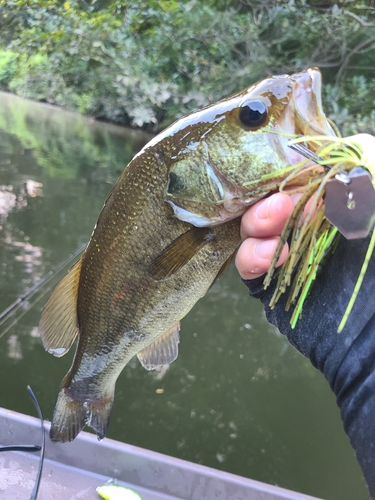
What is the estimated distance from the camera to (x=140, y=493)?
1.93 metres

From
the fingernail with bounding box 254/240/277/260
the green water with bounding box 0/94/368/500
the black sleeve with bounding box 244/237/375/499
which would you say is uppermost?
the fingernail with bounding box 254/240/277/260

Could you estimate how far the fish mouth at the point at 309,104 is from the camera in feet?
2.92

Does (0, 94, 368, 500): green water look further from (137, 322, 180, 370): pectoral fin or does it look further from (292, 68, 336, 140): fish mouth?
(292, 68, 336, 140): fish mouth

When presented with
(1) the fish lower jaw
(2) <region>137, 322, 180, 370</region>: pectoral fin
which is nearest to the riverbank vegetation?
(2) <region>137, 322, 180, 370</region>: pectoral fin

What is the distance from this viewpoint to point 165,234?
1.12 meters

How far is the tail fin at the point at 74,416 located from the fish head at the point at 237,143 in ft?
2.94

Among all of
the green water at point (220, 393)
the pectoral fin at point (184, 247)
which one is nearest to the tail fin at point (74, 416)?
the pectoral fin at point (184, 247)

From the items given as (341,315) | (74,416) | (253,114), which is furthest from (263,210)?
(74,416)

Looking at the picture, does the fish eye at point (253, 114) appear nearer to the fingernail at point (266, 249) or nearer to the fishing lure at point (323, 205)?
the fishing lure at point (323, 205)

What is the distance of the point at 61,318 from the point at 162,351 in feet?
1.31

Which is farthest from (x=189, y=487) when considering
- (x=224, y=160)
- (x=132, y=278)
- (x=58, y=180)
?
(x=58, y=180)

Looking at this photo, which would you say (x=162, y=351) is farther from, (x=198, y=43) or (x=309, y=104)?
(x=198, y=43)

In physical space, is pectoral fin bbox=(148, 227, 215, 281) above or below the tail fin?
above

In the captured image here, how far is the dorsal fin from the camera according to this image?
1.36m
